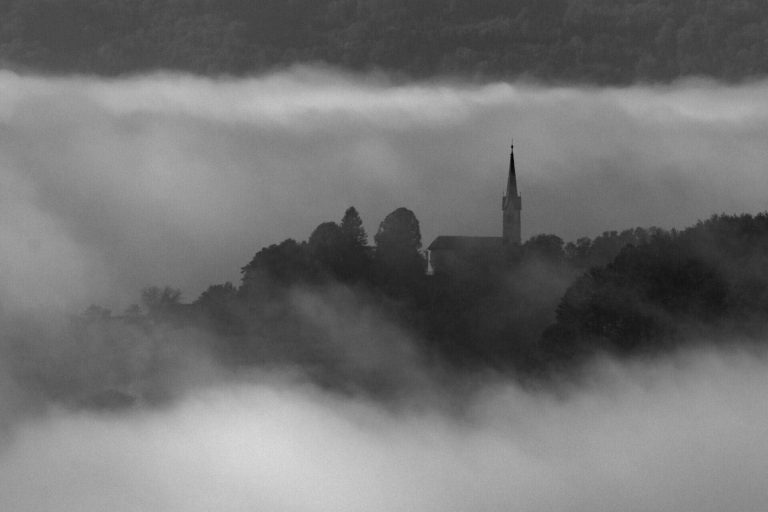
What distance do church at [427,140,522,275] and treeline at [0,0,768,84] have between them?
45.6ft

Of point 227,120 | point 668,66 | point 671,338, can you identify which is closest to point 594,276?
point 671,338

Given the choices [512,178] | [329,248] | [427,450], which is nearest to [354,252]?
[329,248]

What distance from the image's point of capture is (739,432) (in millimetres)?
71812

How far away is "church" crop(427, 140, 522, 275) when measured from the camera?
389ft

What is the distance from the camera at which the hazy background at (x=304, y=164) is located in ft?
420

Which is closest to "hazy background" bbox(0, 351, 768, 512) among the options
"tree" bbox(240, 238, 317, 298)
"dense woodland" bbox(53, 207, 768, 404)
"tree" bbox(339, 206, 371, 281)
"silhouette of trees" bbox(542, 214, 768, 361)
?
"silhouette of trees" bbox(542, 214, 768, 361)

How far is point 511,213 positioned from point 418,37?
2073cm

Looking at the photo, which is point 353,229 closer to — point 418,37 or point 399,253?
point 399,253

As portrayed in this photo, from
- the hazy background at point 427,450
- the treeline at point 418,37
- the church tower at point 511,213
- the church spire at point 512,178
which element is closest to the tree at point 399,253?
the church tower at point 511,213

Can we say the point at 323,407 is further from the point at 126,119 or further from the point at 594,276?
the point at 126,119

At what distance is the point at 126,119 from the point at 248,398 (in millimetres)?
70038

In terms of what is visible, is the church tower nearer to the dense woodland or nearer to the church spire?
the church spire

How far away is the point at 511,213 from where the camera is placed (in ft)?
452

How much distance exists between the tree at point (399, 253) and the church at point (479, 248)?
1138 mm
